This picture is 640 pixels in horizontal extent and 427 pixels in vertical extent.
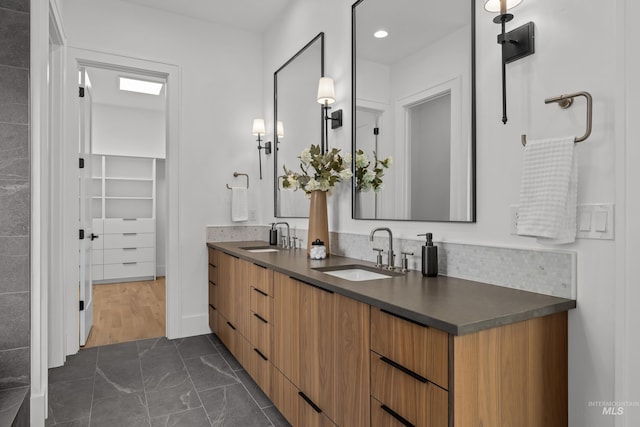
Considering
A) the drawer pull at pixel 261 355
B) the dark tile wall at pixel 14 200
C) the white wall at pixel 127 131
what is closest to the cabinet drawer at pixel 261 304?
the drawer pull at pixel 261 355

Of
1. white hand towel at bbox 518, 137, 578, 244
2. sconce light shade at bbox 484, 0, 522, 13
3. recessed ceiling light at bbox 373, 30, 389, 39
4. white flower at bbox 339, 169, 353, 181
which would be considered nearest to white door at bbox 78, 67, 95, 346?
white flower at bbox 339, 169, 353, 181

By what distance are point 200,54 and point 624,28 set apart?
317 centimetres

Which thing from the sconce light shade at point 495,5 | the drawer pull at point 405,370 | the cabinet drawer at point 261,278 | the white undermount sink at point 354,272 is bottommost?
the drawer pull at point 405,370

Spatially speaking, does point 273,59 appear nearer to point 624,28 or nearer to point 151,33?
point 151,33

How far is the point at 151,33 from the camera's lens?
326cm

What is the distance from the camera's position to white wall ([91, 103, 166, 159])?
5.70 meters

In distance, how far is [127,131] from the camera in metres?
5.88

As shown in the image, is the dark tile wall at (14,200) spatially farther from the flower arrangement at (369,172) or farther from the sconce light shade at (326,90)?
the flower arrangement at (369,172)

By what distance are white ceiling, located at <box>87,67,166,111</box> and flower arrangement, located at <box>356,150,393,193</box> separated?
3.63 meters

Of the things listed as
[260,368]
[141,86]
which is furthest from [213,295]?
[141,86]

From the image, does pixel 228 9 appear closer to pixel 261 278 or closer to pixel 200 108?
pixel 200 108

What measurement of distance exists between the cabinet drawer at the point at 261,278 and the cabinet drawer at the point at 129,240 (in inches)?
162

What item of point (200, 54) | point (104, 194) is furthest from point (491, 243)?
point (104, 194)

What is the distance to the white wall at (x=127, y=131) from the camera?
18.7 feet
